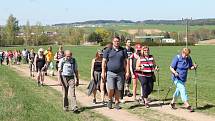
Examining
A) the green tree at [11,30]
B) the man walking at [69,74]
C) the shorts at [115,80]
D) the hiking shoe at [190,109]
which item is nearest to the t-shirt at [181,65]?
the hiking shoe at [190,109]

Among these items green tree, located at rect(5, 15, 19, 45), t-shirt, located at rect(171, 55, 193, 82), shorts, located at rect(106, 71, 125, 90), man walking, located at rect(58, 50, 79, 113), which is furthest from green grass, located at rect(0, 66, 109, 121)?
green tree, located at rect(5, 15, 19, 45)

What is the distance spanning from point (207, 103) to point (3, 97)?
6.83 metres

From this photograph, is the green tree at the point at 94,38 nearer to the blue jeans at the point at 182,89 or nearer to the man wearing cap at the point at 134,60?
the man wearing cap at the point at 134,60

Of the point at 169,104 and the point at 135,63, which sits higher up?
the point at 135,63

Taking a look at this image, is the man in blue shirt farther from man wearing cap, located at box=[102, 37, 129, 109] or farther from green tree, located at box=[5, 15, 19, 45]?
green tree, located at box=[5, 15, 19, 45]

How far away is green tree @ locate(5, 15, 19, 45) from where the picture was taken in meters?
160

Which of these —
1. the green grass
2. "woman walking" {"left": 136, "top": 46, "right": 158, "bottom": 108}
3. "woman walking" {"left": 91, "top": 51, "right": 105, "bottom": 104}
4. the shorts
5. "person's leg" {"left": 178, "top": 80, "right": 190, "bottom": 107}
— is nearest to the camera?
the green grass

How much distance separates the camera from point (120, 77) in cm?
1418

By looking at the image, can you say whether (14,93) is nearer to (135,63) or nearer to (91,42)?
(135,63)

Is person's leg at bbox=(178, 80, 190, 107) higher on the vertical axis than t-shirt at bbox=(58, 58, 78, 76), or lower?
lower

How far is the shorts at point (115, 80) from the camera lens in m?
14.2

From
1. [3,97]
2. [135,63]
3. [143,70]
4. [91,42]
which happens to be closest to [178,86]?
[143,70]

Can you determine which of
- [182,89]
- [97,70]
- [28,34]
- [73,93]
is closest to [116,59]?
[73,93]

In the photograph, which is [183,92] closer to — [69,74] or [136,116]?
[136,116]
